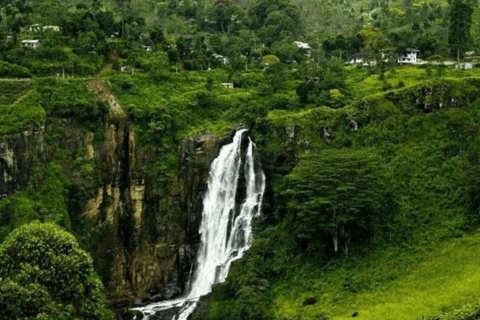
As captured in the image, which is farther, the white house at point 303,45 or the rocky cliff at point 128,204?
the white house at point 303,45

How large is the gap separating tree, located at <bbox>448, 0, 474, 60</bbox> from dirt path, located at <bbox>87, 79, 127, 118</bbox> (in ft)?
114

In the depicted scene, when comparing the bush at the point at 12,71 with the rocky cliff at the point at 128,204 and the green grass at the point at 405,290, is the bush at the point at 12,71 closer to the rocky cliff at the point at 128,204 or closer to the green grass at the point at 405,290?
the rocky cliff at the point at 128,204

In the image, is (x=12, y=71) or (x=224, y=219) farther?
(x=12, y=71)

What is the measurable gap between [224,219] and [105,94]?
1642cm

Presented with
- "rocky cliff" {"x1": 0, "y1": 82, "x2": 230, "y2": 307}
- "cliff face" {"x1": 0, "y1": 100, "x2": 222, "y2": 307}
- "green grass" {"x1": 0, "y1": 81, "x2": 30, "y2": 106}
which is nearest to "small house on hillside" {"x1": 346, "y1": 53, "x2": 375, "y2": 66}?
"rocky cliff" {"x1": 0, "y1": 82, "x2": 230, "y2": 307}

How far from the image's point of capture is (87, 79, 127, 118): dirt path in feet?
173

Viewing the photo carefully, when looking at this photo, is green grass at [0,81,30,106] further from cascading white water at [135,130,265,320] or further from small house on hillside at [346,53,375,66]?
small house on hillside at [346,53,375,66]

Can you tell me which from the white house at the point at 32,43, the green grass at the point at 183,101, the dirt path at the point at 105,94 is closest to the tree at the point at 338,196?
the green grass at the point at 183,101

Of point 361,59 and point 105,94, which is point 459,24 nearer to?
point 361,59

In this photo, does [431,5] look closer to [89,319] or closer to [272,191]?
[272,191]

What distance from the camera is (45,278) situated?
94.8 feet

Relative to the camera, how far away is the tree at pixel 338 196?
39156mm

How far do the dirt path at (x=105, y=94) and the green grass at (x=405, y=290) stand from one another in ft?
74.7

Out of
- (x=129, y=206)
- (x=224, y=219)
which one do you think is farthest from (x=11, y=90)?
(x=224, y=219)
